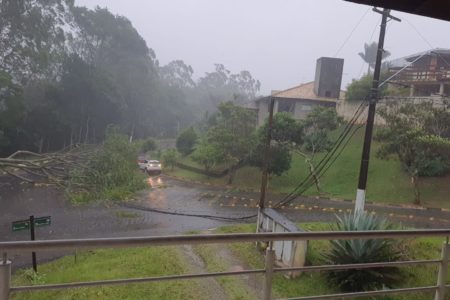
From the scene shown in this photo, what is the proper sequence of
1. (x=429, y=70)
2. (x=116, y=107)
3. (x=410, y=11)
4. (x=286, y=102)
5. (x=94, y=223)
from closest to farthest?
(x=410, y=11) < (x=94, y=223) < (x=429, y=70) < (x=286, y=102) < (x=116, y=107)

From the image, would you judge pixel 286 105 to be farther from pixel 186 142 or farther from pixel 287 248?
pixel 287 248

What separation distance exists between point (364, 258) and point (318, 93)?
90.6ft

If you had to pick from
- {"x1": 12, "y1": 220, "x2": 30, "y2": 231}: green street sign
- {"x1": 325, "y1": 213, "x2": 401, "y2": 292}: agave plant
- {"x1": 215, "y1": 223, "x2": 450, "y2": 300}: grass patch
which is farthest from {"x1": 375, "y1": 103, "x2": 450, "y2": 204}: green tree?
{"x1": 12, "y1": 220, "x2": 30, "y2": 231}: green street sign

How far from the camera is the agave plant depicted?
634 centimetres

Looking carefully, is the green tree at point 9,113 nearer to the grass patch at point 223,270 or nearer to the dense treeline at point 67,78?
the dense treeline at point 67,78

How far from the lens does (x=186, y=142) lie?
34.6m

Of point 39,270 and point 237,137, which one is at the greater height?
point 237,137

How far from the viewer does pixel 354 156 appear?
23.8 m

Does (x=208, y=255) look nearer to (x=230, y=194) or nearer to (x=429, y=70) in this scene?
(x=230, y=194)

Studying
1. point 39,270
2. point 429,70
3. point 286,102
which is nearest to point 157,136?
point 286,102

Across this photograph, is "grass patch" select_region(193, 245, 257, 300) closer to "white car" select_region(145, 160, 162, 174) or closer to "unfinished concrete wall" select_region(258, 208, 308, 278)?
"unfinished concrete wall" select_region(258, 208, 308, 278)

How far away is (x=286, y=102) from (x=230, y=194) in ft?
45.3

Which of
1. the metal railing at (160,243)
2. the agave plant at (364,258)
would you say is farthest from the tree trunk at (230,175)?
the metal railing at (160,243)

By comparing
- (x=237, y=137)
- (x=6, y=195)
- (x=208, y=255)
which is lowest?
(x=6, y=195)
